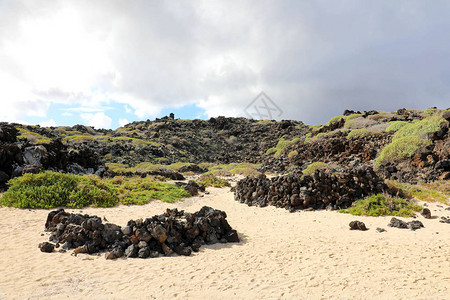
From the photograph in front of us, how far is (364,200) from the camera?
12500 millimetres

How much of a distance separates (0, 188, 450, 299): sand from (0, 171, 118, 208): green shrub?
9.23 ft

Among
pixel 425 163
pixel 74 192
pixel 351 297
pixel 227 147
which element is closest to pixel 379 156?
pixel 425 163

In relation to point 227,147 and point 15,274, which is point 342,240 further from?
point 227,147

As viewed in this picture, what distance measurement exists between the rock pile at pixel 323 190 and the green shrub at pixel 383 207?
0.70m

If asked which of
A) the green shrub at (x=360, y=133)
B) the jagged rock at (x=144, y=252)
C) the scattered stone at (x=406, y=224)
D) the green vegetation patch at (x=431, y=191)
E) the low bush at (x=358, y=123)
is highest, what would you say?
the low bush at (x=358, y=123)

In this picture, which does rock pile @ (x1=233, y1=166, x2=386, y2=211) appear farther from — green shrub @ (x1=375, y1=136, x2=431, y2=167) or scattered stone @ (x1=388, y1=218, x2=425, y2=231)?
green shrub @ (x1=375, y1=136, x2=431, y2=167)

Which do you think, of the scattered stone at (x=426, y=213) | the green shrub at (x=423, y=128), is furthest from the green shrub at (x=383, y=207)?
the green shrub at (x=423, y=128)

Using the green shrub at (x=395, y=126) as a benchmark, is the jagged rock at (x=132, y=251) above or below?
below

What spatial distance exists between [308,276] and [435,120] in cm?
2312

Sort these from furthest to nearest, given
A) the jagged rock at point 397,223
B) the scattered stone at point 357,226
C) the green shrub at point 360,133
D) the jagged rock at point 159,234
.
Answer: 1. the green shrub at point 360,133
2. the scattered stone at point 357,226
3. the jagged rock at point 397,223
4. the jagged rock at point 159,234

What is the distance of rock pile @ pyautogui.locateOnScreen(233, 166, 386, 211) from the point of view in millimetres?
13172

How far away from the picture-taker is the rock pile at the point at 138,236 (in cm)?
795

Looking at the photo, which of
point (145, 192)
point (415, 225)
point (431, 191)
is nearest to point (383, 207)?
point (415, 225)

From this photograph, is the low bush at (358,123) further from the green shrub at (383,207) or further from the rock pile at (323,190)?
the green shrub at (383,207)
